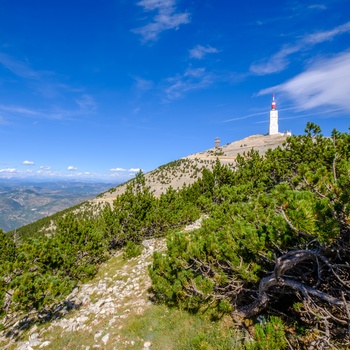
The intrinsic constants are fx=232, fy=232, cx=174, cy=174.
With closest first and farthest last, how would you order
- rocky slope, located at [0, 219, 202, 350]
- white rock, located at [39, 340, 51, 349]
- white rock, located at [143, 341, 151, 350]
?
white rock, located at [143, 341, 151, 350]
rocky slope, located at [0, 219, 202, 350]
white rock, located at [39, 340, 51, 349]

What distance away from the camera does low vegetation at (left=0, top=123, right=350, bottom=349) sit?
15.1 feet

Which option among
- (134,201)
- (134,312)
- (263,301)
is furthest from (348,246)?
(134,201)

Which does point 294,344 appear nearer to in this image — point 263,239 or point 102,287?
point 263,239

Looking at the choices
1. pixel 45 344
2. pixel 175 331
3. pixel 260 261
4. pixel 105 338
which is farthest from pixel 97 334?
pixel 260 261

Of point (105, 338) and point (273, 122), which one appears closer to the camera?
point (105, 338)

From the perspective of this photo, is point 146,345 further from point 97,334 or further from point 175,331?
point 97,334

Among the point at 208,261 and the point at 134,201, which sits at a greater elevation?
the point at 134,201

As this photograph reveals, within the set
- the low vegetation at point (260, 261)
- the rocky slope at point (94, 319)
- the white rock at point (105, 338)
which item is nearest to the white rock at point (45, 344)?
the rocky slope at point (94, 319)

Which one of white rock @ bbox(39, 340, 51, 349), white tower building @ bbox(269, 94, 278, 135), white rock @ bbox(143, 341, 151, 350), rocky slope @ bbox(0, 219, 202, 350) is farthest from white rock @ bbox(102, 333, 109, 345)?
white tower building @ bbox(269, 94, 278, 135)

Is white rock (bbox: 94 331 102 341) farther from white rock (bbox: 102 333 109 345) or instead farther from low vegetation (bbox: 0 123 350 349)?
low vegetation (bbox: 0 123 350 349)

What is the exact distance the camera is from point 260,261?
6.42m

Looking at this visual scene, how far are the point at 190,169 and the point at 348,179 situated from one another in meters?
80.9

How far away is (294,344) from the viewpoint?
5383 mm

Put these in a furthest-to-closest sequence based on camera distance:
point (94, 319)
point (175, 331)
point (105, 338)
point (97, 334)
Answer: point (94, 319) < point (97, 334) < point (105, 338) < point (175, 331)
